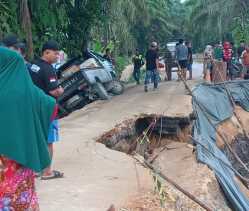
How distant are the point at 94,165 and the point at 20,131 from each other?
4.83 metres

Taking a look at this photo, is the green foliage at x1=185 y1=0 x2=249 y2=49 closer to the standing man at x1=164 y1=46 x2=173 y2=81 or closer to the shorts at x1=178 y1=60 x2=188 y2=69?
the standing man at x1=164 y1=46 x2=173 y2=81

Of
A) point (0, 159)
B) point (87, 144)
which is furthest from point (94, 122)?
point (0, 159)

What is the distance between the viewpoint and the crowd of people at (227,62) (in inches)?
854

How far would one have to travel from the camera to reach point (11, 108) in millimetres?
4332

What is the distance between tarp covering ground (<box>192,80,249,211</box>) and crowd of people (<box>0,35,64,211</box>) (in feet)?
10.3

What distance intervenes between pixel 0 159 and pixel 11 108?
388 millimetres

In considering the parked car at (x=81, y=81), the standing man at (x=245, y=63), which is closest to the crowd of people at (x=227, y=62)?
the standing man at (x=245, y=63)

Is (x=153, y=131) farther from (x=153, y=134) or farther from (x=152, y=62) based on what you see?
(x=152, y=62)

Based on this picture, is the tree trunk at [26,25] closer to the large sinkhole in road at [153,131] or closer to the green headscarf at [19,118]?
the large sinkhole in road at [153,131]

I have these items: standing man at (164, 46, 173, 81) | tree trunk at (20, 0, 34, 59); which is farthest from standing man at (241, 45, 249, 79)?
tree trunk at (20, 0, 34, 59)

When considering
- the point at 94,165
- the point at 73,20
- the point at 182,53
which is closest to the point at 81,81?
the point at 73,20

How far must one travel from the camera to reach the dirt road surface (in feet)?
23.3

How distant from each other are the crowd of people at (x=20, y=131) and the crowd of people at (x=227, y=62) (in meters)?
16.4

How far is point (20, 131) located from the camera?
4336 millimetres
